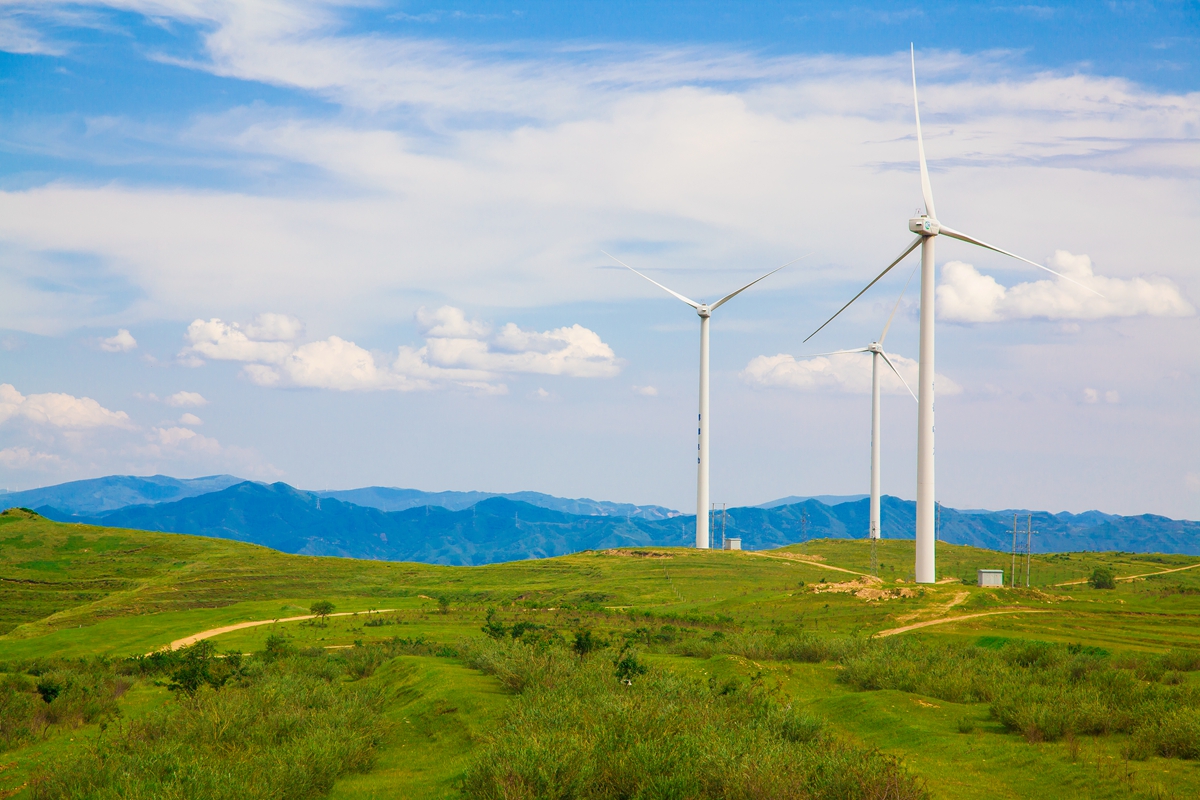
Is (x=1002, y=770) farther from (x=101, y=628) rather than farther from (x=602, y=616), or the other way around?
(x=101, y=628)

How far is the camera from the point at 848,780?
1608cm

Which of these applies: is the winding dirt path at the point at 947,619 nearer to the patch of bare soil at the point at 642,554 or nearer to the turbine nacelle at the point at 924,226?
the turbine nacelle at the point at 924,226

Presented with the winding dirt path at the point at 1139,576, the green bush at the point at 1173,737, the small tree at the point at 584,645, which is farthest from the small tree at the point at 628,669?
the winding dirt path at the point at 1139,576

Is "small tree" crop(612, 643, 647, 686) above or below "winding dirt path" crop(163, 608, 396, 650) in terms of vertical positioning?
above

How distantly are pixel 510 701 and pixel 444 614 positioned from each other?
126 feet

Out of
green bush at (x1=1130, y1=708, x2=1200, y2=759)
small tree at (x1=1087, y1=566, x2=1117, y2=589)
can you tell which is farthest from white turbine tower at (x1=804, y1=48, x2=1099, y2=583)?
green bush at (x1=1130, y1=708, x2=1200, y2=759)

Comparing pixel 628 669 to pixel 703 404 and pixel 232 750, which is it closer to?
pixel 232 750

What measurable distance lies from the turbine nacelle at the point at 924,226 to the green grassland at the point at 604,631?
2493 cm

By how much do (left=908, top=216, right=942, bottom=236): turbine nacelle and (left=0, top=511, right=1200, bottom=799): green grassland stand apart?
24933 mm

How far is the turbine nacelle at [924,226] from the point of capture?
6203 cm

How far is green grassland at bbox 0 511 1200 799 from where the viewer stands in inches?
852

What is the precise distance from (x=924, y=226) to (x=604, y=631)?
36294 mm

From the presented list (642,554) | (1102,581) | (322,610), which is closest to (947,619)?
(1102,581)

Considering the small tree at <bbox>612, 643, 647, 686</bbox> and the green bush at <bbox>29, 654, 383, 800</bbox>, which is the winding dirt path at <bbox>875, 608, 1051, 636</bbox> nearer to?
the small tree at <bbox>612, 643, 647, 686</bbox>
